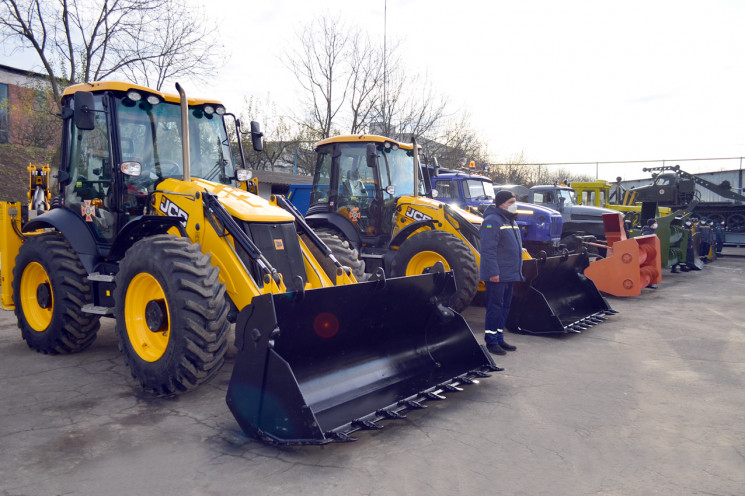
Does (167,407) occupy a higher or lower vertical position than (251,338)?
lower

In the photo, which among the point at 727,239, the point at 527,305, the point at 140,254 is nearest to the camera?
the point at 140,254

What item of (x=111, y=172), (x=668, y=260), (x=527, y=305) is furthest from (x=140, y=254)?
(x=668, y=260)

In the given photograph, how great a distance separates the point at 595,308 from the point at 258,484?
6328 millimetres

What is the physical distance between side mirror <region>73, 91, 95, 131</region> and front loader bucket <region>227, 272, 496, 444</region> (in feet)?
8.81

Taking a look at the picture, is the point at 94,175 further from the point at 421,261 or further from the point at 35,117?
the point at 35,117

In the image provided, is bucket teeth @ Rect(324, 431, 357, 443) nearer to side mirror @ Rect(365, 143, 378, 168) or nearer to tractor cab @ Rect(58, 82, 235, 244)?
tractor cab @ Rect(58, 82, 235, 244)

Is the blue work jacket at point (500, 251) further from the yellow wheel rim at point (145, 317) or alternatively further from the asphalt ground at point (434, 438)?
the yellow wheel rim at point (145, 317)

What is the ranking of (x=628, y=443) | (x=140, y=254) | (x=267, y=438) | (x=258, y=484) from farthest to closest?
(x=140, y=254) < (x=628, y=443) < (x=267, y=438) < (x=258, y=484)

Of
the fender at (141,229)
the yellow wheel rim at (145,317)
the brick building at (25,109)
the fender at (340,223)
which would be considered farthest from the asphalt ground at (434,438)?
the brick building at (25,109)

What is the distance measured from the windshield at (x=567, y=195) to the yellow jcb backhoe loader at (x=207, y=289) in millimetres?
11065

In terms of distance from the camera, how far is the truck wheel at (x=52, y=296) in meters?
5.50

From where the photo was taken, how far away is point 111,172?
543 centimetres

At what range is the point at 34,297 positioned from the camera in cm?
614

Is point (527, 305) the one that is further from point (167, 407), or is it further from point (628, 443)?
point (167, 407)
